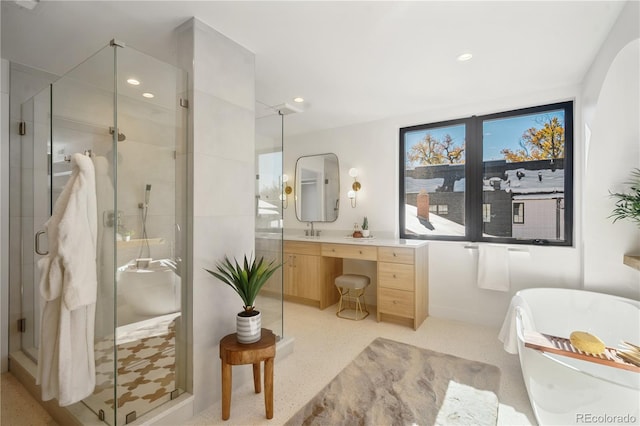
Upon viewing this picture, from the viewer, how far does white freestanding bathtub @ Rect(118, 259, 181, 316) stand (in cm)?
166

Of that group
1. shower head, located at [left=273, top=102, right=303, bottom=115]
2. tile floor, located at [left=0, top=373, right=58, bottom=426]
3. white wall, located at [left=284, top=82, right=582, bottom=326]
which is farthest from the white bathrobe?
white wall, located at [left=284, top=82, right=582, bottom=326]

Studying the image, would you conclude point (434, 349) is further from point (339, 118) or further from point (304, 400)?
point (339, 118)

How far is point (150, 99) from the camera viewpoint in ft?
5.80

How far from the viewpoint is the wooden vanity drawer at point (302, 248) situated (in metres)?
3.88

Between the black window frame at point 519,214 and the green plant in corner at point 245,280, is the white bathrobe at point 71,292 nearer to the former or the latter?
the green plant in corner at point 245,280

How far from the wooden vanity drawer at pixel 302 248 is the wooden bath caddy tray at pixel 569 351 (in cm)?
236

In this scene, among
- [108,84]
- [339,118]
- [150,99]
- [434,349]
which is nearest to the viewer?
[108,84]

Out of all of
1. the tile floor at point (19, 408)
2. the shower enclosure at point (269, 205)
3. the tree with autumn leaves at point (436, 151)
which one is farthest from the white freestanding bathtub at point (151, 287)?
the tree with autumn leaves at point (436, 151)

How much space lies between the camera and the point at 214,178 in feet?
Answer: 6.53

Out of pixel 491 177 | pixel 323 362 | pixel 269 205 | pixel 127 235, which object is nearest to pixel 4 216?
pixel 127 235

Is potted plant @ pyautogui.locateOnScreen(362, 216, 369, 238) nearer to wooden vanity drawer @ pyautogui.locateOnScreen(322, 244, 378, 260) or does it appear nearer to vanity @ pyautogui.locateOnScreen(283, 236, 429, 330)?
vanity @ pyautogui.locateOnScreen(283, 236, 429, 330)

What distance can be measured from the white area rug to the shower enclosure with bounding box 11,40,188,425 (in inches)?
36.8

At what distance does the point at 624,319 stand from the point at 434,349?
1.43 m

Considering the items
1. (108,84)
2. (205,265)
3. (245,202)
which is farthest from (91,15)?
(205,265)
